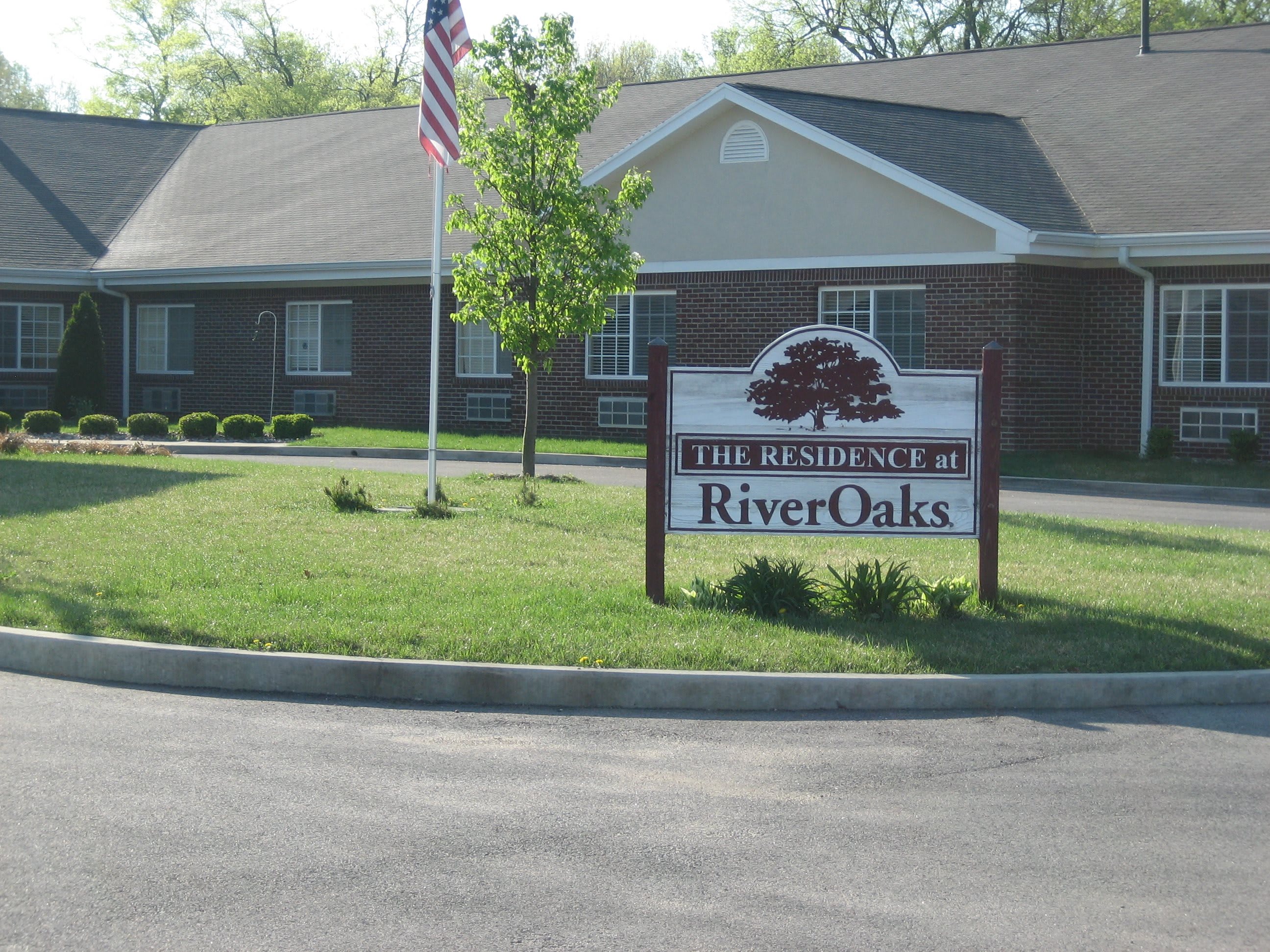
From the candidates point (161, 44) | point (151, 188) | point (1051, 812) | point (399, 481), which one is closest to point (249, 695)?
point (1051, 812)

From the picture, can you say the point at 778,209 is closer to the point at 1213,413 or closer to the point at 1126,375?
the point at 1126,375

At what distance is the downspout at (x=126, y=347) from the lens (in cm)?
2984

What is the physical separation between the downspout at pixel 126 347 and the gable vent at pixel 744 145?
13865 mm

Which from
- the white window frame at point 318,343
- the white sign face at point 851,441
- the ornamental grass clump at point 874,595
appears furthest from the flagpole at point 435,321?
the white window frame at point 318,343

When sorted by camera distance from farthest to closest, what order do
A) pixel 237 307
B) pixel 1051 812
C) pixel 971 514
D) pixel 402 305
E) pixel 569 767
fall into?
pixel 237 307
pixel 402 305
pixel 971 514
pixel 569 767
pixel 1051 812

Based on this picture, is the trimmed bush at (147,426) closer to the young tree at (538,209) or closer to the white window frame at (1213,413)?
the young tree at (538,209)

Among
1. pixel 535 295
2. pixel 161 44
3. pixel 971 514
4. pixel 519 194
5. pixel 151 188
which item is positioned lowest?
pixel 971 514

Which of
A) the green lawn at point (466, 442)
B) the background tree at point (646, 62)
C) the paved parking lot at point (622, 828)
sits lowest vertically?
the paved parking lot at point (622, 828)

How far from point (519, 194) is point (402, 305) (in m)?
11.3

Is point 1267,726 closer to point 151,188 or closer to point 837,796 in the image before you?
point 837,796

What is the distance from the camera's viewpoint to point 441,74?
13.6 metres

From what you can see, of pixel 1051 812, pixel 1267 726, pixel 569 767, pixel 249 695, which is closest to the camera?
pixel 1051 812

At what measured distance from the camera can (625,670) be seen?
7.25 meters

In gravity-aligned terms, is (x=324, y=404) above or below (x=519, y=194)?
below
